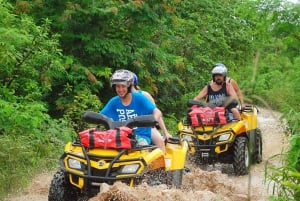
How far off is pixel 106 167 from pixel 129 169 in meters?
0.23

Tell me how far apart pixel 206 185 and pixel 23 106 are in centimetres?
332

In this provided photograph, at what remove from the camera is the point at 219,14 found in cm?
2377

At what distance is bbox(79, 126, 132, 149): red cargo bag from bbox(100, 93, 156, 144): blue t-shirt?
73 centimetres

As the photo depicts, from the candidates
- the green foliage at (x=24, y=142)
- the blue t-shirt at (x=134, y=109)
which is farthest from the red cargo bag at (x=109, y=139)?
the green foliage at (x=24, y=142)

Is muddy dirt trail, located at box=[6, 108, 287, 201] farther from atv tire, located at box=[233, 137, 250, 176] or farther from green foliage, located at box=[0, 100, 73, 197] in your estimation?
green foliage, located at box=[0, 100, 73, 197]

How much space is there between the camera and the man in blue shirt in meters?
6.80

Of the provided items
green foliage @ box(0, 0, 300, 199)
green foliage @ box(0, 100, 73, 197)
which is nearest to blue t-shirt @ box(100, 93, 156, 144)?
green foliage @ box(0, 0, 300, 199)

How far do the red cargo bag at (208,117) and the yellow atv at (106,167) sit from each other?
311cm

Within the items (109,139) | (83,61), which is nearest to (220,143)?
(109,139)

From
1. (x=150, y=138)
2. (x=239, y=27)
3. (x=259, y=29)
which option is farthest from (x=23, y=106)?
(x=239, y=27)

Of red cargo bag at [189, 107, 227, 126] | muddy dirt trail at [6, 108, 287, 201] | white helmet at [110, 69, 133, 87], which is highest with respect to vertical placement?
white helmet at [110, 69, 133, 87]

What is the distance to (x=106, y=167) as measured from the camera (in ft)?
19.4

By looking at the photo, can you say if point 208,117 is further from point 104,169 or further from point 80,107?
point 104,169

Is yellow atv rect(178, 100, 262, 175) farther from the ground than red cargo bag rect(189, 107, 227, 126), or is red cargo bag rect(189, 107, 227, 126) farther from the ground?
red cargo bag rect(189, 107, 227, 126)
